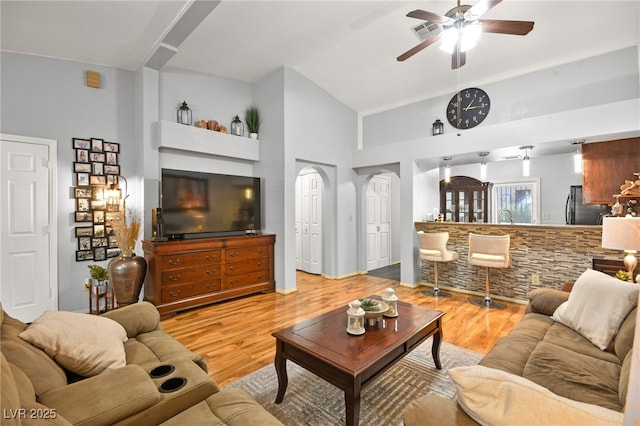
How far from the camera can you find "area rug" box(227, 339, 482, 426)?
6.37 ft

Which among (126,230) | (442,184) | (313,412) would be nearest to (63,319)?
(313,412)

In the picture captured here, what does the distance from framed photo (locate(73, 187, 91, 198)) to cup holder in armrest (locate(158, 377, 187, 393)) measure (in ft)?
11.3

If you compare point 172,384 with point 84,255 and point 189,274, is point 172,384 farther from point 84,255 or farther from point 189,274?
point 84,255

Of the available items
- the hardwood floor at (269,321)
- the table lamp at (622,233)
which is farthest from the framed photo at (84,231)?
the table lamp at (622,233)

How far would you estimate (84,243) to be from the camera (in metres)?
3.86

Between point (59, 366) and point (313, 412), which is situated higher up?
point (59, 366)

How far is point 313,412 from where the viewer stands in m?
1.99

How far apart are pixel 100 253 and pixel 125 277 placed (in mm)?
749

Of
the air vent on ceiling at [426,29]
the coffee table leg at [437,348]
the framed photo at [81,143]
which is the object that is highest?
the air vent on ceiling at [426,29]

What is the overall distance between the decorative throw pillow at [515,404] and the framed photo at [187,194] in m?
3.93

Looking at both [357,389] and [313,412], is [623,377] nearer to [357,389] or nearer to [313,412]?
[357,389]

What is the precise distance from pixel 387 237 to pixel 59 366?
6.55 meters

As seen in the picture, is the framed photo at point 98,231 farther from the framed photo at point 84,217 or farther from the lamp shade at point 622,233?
the lamp shade at point 622,233

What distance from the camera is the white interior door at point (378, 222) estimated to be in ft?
Answer: 22.3
